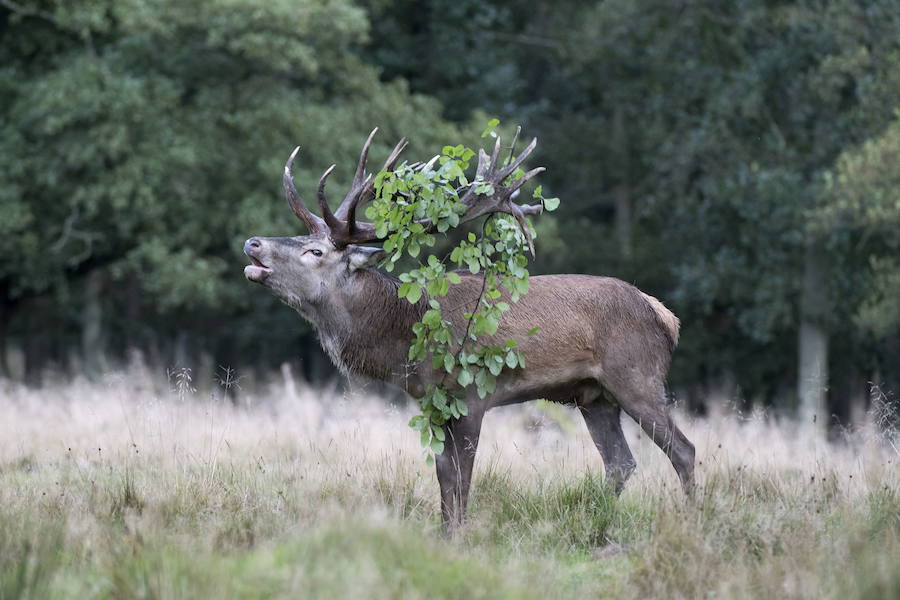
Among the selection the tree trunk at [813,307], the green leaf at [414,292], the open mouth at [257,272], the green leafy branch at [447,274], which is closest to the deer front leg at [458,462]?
the green leafy branch at [447,274]

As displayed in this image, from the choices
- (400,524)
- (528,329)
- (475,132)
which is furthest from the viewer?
(475,132)

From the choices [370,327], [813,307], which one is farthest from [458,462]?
[813,307]

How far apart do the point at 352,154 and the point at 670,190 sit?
22.7ft

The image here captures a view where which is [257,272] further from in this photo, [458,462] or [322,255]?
[458,462]

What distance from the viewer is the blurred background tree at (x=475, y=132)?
18609 millimetres

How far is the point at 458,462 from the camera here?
6.88 metres

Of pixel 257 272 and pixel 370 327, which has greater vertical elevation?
pixel 257 272

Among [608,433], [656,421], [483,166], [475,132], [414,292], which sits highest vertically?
[475,132]

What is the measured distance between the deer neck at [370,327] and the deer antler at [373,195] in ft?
0.96

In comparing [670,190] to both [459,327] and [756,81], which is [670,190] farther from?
[459,327]

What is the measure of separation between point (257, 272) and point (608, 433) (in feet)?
8.14

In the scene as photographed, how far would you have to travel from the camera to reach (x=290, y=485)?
7.15 meters

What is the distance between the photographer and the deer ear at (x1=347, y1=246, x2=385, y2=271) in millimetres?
7474

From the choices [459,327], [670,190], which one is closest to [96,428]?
[459,327]
